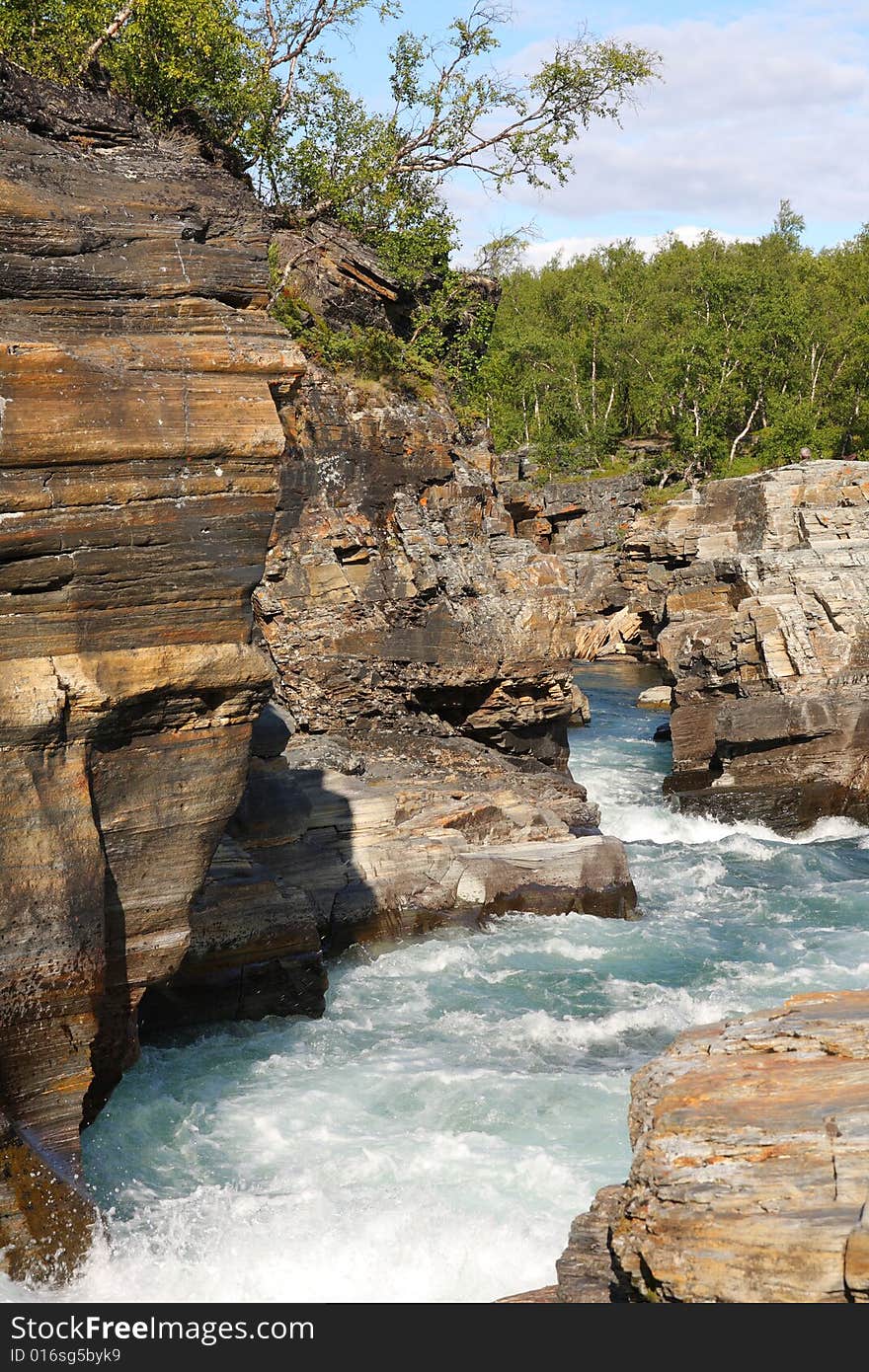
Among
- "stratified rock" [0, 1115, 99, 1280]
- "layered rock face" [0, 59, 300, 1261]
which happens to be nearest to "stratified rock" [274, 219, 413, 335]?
"layered rock face" [0, 59, 300, 1261]

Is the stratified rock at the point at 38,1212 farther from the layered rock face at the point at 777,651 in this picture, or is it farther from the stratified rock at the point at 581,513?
the stratified rock at the point at 581,513

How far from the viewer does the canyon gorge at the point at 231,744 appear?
19.4ft

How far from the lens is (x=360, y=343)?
22297mm

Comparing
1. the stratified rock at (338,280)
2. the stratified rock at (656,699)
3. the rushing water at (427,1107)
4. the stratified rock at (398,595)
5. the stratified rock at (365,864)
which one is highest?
the stratified rock at (338,280)

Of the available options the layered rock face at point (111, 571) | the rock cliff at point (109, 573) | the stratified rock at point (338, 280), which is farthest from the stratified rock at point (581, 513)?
the layered rock face at point (111, 571)

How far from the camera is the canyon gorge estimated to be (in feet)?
19.4

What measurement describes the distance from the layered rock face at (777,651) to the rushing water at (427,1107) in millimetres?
5620

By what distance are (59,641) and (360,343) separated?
1520 cm

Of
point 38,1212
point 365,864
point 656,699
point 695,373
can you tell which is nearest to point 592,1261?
point 38,1212

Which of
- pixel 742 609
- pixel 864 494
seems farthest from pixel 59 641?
pixel 864 494

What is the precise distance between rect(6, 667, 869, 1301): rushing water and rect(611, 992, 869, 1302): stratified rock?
10.3ft

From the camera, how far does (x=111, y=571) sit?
8.50 meters

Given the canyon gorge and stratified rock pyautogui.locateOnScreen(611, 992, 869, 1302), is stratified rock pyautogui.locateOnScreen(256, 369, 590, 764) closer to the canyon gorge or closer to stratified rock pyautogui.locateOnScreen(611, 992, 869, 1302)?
the canyon gorge

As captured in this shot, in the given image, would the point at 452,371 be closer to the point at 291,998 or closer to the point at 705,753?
the point at 705,753
